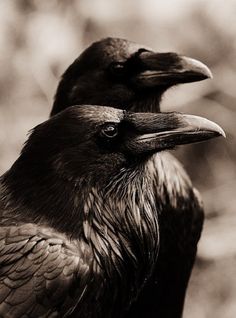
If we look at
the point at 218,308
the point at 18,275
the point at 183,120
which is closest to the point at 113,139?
the point at 183,120

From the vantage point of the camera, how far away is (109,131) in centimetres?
399

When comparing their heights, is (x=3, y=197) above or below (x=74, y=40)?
below

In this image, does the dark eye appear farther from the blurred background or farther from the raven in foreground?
the blurred background

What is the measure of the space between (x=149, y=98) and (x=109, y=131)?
1013 mm

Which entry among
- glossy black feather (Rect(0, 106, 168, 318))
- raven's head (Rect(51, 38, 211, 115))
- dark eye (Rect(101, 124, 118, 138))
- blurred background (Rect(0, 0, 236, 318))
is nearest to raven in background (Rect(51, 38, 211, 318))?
raven's head (Rect(51, 38, 211, 115))

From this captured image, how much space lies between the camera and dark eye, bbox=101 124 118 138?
3.98 meters

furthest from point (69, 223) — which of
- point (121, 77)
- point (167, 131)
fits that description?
point (121, 77)

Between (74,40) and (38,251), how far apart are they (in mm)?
3800

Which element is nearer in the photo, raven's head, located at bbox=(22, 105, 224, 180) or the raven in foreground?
the raven in foreground

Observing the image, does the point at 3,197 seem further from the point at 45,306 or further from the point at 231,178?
the point at 231,178

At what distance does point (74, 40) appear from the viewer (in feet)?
24.7

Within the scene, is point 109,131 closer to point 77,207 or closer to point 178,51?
point 77,207

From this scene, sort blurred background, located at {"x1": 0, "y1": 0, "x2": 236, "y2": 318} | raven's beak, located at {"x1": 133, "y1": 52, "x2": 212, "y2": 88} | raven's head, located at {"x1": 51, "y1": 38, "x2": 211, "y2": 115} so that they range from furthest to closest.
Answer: blurred background, located at {"x1": 0, "y1": 0, "x2": 236, "y2": 318}, raven's head, located at {"x1": 51, "y1": 38, "x2": 211, "y2": 115}, raven's beak, located at {"x1": 133, "y1": 52, "x2": 212, "y2": 88}

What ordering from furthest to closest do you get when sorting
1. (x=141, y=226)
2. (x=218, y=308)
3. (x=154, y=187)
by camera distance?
(x=218, y=308)
(x=154, y=187)
(x=141, y=226)
